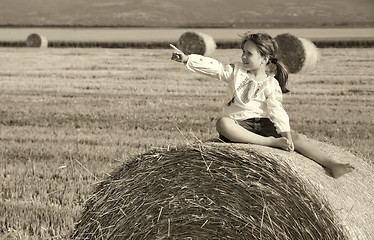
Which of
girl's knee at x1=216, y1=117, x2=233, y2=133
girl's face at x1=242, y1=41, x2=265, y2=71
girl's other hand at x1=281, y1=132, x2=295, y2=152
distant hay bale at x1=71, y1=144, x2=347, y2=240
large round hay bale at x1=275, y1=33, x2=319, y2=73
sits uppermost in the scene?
girl's face at x1=242, y1=41, x2=265, y2=71

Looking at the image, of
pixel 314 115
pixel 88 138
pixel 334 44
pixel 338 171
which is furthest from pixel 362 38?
pixel 338 171

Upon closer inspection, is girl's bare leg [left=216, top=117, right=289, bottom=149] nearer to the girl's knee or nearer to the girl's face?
the girl's knee

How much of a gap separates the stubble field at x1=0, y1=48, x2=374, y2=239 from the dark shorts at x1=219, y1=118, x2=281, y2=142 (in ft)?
1.26

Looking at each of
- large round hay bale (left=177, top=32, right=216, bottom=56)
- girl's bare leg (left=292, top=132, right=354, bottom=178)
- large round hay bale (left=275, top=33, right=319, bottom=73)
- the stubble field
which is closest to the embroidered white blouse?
girl's bare leg (left=292, top=132, right=354, bottom=178)

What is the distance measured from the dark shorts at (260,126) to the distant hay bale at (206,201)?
0.50 metres

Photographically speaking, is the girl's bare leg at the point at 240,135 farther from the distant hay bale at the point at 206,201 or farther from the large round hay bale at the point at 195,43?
the large round hay bale at the point at 195,43

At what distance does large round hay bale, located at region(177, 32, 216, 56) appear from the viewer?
24.2 meters

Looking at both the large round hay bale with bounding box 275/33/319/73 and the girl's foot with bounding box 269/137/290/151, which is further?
the large round hay bale with bounding box 275/33/319/73

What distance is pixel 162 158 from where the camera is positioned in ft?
16.4

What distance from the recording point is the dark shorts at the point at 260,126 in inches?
208

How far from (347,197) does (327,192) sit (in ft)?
0.73

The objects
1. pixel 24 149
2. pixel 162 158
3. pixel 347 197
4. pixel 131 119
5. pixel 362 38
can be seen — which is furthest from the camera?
pixel 362 38

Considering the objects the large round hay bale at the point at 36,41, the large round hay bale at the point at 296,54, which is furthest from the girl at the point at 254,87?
the large round hay bale at the point at 36,41

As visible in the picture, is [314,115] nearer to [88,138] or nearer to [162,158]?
[88,138]
